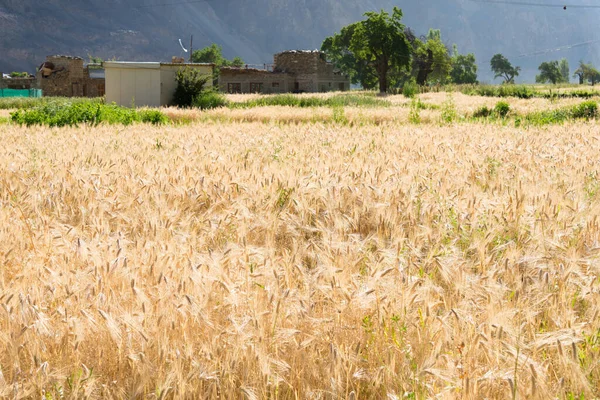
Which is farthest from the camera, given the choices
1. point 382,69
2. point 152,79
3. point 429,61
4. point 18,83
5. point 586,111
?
point 429,61

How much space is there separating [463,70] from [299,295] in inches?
5215

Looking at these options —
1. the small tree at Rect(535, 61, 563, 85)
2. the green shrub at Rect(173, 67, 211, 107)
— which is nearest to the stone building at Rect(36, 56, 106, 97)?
the green shrub at Rect(173, 67, 211, 107)

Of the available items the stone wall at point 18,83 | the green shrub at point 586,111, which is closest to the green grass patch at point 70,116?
the green shrub at point 586,111

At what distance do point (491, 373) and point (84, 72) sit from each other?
205 feet

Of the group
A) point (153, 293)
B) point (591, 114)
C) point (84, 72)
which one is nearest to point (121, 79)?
point (591, 114)

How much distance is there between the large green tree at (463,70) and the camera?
4919 inches

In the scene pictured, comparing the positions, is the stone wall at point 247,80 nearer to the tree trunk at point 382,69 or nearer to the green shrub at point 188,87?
the tree trunk at point 382,69

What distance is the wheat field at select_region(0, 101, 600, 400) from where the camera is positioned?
1.95 meters

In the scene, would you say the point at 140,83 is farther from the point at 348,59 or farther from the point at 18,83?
the point at 348,59

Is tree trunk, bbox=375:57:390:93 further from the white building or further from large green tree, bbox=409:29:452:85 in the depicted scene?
the white building

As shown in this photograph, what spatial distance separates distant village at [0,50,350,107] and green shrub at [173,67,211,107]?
1154 mm

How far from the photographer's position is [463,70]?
419 ft

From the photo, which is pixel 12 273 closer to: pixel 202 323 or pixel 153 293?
pixel 153 293

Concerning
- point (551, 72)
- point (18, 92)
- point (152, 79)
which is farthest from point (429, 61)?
point (152, 79)
